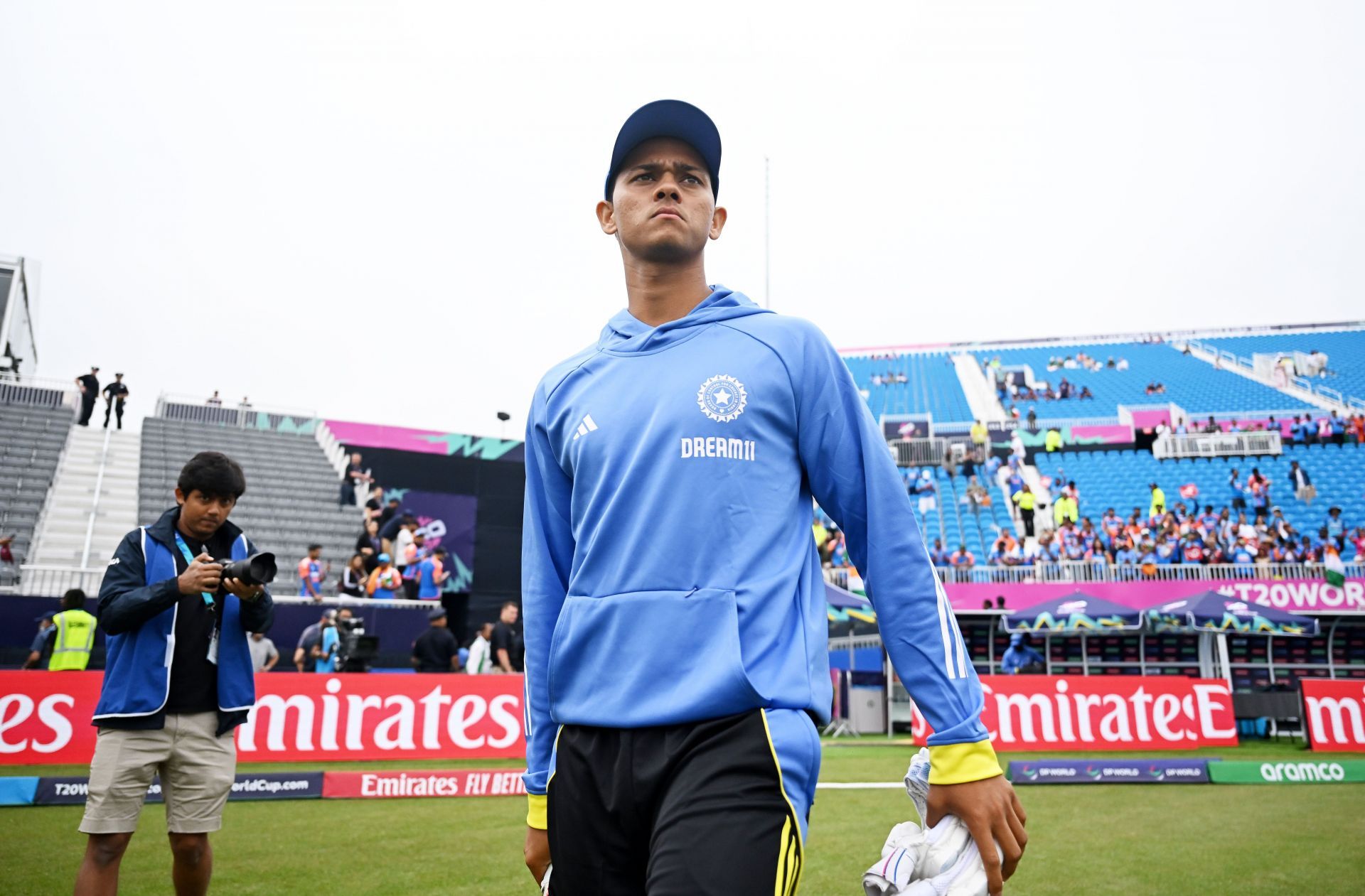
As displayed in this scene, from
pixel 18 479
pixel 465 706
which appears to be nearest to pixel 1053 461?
pixel 465 706

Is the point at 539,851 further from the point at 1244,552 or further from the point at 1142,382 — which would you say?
the point at 1142,382

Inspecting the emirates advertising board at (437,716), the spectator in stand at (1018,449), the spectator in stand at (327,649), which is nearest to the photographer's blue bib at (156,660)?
the emirates advertising board at (437,716)

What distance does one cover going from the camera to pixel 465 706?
41.3 feet

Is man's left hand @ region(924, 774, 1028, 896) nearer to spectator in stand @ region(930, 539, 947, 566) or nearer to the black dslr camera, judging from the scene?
the black dslr camera

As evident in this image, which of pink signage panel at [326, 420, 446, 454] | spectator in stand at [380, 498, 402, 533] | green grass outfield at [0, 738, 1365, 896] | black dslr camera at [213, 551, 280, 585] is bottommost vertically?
green grass outfield at [0, 738, 1365, 896]

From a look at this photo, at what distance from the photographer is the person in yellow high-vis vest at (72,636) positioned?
12.0 metres

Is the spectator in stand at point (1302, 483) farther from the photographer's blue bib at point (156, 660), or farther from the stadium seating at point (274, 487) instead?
the photographer's blue bib at point (156, 660)

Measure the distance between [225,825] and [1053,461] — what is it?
3066cm

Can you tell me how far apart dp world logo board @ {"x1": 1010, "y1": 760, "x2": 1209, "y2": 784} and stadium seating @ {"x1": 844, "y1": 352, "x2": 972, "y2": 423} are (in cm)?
2883

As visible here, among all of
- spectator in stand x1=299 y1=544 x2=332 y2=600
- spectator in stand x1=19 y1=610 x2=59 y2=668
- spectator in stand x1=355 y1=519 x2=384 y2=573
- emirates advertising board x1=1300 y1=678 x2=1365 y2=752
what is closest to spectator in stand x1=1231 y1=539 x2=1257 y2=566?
emirates advertising board x1=1300 y1=678 x2=1365 y2=752

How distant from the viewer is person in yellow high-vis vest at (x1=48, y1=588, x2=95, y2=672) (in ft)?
39.3

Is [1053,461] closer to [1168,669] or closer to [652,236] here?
[1168,669]

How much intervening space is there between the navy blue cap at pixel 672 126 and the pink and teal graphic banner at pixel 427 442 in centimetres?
2401

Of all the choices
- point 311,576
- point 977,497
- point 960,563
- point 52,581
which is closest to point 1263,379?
point 977,497
